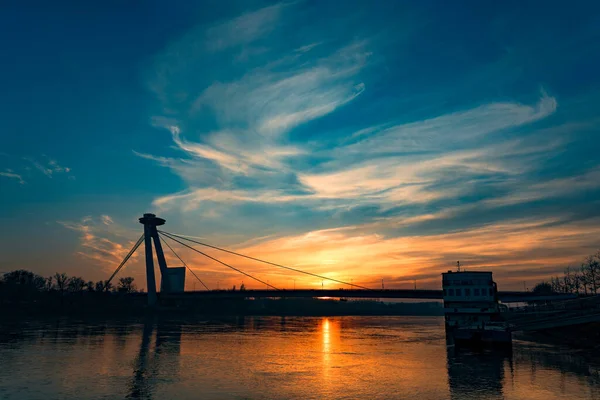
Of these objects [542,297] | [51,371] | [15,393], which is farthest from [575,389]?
[542,297]

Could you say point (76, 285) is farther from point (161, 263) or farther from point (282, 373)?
point (282, 373)

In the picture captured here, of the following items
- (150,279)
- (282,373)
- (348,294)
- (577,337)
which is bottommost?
(282,373)

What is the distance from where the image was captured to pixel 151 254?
469 feet

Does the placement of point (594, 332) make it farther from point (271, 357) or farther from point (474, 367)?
point (271, 357)

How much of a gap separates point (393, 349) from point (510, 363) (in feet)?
57.5

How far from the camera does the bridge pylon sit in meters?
140

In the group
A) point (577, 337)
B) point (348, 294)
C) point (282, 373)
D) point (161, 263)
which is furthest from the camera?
point (161, 263)

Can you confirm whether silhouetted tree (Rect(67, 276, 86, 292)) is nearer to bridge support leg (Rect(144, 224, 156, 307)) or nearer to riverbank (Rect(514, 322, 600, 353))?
bridge support leg (Rect(144, 224, 156, 307))

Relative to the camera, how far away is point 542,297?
110m

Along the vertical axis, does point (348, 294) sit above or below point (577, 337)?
above

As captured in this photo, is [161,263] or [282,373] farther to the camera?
[161,263]

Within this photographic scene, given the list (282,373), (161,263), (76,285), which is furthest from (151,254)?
(282,373)

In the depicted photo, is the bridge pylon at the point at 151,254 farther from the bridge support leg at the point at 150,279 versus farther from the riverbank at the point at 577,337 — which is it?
the riverbank at the point at 577,337

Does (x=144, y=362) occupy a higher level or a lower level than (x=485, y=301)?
lower
